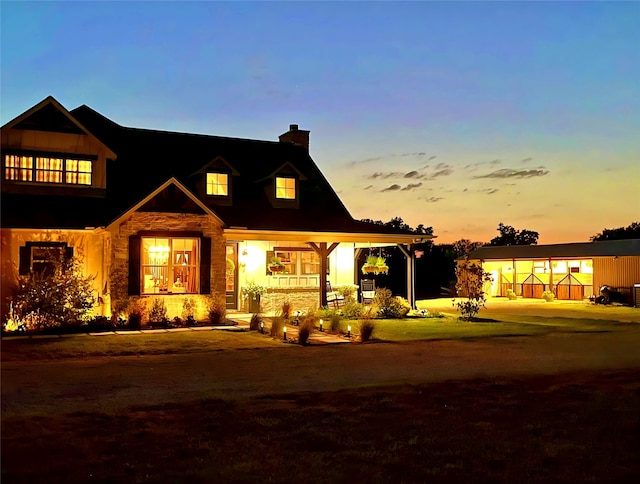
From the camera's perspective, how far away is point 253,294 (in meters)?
22.4

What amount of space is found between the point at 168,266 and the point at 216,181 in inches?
191

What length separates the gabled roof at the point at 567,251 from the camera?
34656 mm

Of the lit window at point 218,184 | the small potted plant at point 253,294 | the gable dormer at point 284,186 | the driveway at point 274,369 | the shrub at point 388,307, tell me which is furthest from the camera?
the gable dormer at point 284,186

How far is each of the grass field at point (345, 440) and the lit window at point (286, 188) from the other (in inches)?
612

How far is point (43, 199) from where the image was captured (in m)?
20.1

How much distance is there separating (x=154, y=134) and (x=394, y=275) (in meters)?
19.9

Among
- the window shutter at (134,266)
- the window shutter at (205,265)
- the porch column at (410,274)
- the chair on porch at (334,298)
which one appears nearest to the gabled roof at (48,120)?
the window shutter at (134,266)

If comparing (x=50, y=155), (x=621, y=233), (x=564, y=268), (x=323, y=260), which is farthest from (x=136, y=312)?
(x=621, y=233)

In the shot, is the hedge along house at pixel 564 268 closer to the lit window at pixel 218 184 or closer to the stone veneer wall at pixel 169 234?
the lit window at pixel 218 184

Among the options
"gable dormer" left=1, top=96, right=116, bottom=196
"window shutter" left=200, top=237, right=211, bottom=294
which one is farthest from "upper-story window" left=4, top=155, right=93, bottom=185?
"window shutter" left=200, top=237, right=211, bottom=294

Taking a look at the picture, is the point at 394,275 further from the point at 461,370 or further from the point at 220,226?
the point at 461,370

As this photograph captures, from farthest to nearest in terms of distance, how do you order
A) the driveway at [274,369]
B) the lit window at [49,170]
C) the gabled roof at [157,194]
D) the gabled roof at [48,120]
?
the lit window at [49,170]
the gabled roof at [48,120]
the gabled roof at [157,194]
the driveway at [274,369]

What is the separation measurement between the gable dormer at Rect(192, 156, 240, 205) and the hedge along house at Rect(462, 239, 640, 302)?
2101 centimetres

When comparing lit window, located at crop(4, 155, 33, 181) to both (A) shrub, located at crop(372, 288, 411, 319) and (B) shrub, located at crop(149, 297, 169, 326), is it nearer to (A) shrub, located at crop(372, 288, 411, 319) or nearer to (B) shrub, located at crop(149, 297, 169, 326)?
(B) shrub, located at crop(149, 297, 169, 326)
